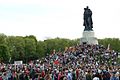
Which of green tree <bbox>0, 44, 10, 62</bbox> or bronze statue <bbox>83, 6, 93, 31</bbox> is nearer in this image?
bronze statue <bbox>83, 6, 93, 31</bbox>

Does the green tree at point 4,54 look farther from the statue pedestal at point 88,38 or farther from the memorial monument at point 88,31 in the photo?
the statue pedestal at point 88,38

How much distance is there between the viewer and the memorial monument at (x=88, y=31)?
210 feet

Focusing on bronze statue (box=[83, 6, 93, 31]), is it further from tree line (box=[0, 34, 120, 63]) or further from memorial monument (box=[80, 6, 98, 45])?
tree line (box=[0, 34, 120, 63])

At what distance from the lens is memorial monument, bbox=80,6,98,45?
64.0 m

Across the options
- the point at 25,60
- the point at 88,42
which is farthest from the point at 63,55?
the point at 25,60

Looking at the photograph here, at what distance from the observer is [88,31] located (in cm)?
6512

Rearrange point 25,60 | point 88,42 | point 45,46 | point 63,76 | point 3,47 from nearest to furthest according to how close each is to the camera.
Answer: point 63,76, point 88,42, point 3,47, point 25,60, point 45,46

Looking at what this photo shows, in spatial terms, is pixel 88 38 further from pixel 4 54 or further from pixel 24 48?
pixel 24 48

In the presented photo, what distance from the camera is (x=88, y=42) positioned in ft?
210

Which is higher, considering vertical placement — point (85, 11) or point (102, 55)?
point (85, 11)

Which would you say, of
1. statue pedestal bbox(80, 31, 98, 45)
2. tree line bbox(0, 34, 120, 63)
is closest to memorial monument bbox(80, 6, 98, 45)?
statue pedestal bbox(80, 31, 98, 45)

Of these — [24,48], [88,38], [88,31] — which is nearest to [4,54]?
[24,48]

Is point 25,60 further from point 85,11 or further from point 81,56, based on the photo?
point 81,56

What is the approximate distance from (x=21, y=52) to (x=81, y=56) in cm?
6636
